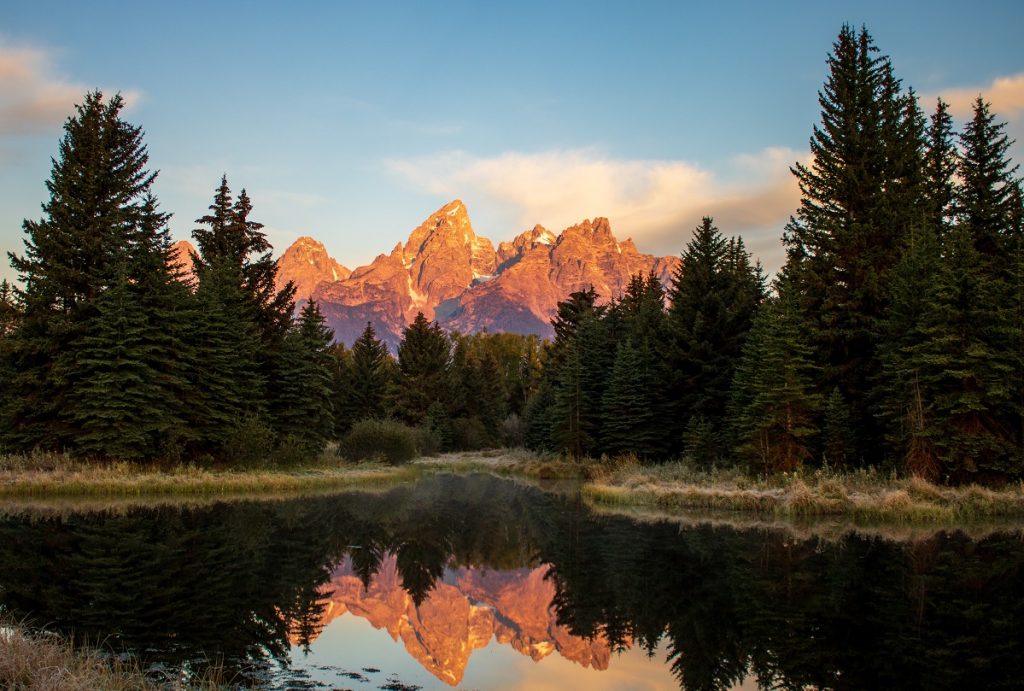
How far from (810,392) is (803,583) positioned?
21470 millimetres

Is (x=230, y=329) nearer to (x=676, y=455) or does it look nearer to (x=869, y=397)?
(x=676, y=455)

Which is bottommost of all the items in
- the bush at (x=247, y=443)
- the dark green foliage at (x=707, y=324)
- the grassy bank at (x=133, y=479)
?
the grassy bank at (x=133, y=479)

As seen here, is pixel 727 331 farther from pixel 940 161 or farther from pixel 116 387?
pixel 116 387

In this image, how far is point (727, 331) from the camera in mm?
43531

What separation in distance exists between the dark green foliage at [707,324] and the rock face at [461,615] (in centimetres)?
2753

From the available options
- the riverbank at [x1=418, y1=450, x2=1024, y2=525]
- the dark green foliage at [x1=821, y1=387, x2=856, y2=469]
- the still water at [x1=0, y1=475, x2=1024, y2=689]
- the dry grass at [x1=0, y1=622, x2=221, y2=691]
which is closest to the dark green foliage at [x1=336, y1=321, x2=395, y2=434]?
the riverbank at [x1=418, y1=450, x2=1024, y2=525]

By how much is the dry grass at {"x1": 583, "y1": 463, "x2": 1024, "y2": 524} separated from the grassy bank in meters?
15.6

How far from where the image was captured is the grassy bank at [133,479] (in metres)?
27.7

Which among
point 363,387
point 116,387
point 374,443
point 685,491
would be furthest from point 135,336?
point 363,387

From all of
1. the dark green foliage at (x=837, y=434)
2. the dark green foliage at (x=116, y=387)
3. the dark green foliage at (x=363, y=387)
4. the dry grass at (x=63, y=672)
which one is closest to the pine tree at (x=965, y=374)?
the dark green foliage at (x=837, y=434)

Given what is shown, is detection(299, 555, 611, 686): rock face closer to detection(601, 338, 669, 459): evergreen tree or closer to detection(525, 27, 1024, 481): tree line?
detection(525, 27, 1024, 481): tree line

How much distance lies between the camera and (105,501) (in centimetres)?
2639

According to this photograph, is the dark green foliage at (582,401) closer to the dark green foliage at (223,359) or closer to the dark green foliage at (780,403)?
the dark green foliage at (780,403)

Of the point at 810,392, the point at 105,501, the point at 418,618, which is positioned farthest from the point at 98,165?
the point at 810,392
